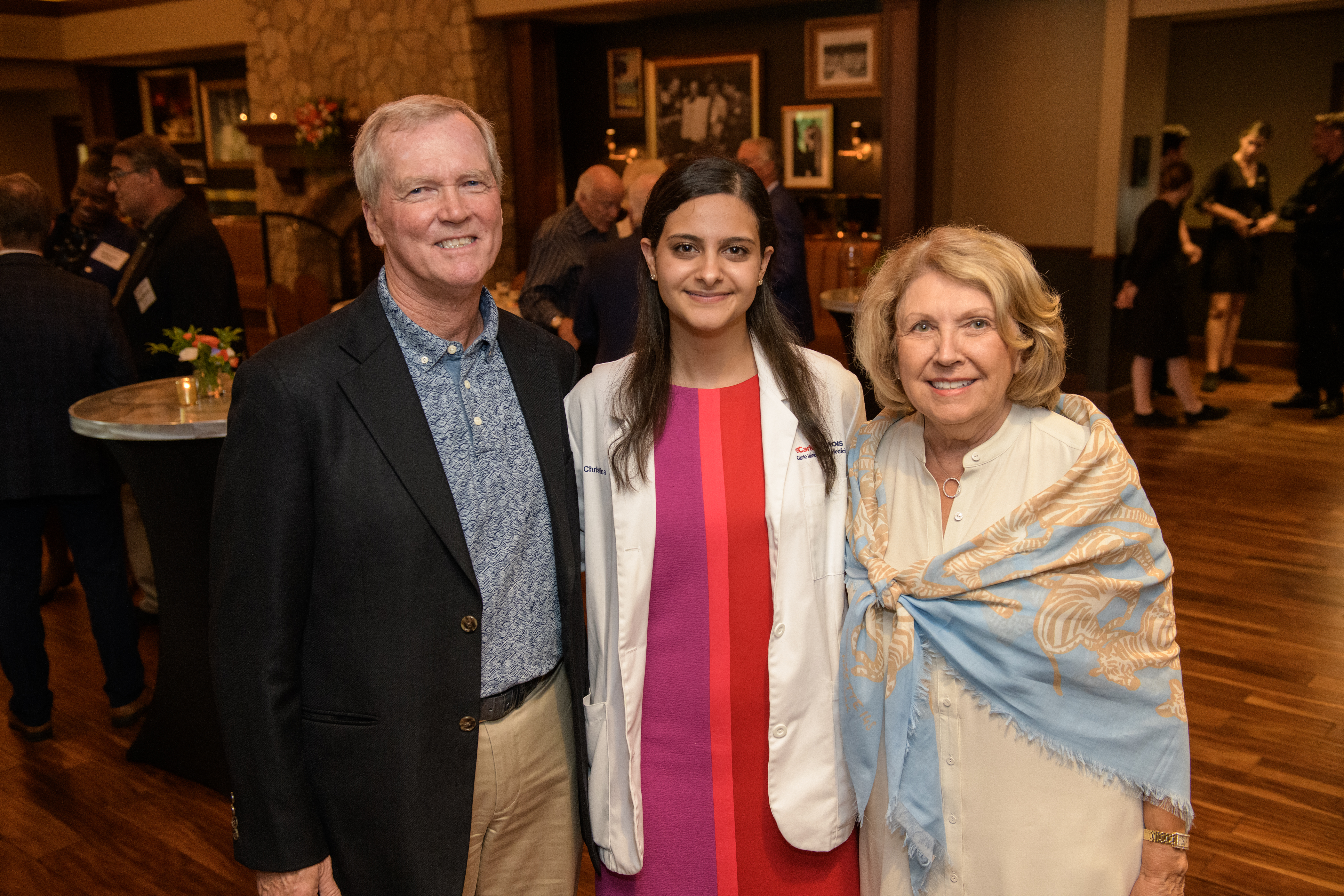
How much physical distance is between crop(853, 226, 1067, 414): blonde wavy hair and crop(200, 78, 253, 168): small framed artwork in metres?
12.3

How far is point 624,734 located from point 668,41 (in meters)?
8.56

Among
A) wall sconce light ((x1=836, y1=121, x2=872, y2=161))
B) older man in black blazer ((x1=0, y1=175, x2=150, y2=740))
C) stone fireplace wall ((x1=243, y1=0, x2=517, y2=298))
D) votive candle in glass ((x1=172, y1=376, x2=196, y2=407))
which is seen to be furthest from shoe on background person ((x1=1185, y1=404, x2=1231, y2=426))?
older man in black blazer ((x1=0, y1=175, x2=150, y2=740))

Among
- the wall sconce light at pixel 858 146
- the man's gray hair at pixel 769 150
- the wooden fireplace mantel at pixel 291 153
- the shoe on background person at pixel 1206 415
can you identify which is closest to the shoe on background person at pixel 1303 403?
the shoe on background person at pixel 1206 415

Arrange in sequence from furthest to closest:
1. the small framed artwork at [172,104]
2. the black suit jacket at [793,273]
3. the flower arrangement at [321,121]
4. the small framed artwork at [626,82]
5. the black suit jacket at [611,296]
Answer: the small framed artwork at [172,104] < the flower arrangement at [321,121] < the small framed artwork at [626,82] < the black suit jacket at [793,273] < the black suit jacket at [611,296]

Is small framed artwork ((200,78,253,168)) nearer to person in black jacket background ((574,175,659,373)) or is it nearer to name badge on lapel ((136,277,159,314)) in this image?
name badge on lapel ((136,277,159,314))

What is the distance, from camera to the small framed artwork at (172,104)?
1299cm

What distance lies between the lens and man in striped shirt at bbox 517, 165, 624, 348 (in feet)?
17.4

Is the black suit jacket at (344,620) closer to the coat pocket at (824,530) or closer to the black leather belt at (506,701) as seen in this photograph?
the black leather belt at (506,701)

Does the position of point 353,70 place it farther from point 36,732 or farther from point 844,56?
point 36,732

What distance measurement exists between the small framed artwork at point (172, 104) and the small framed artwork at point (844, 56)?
851 centimetres

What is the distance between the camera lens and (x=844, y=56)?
324 inches

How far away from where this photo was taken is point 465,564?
1.55m

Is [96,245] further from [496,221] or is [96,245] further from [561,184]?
[561,184]

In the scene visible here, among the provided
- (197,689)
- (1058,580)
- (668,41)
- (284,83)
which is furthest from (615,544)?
(284,83)
